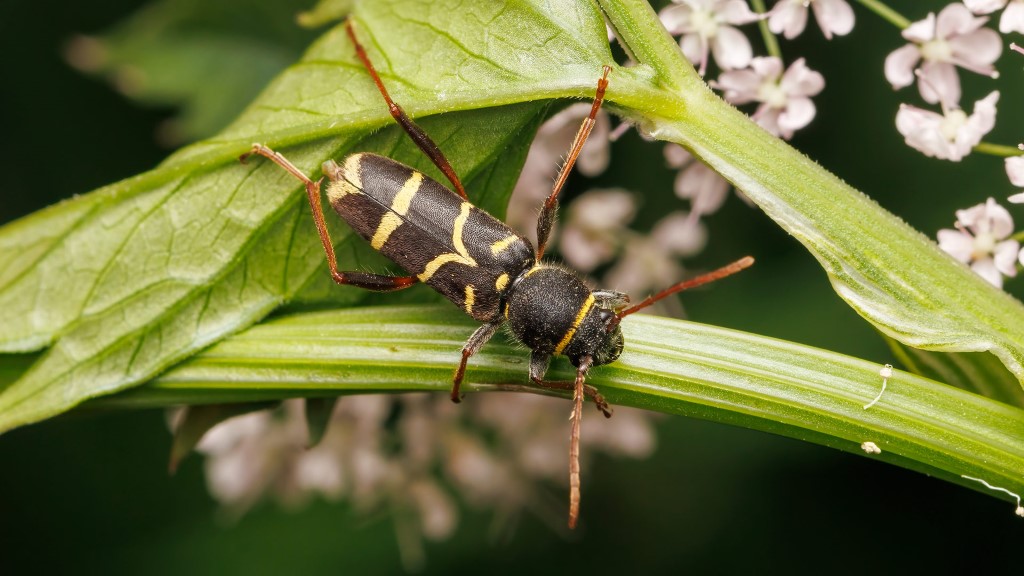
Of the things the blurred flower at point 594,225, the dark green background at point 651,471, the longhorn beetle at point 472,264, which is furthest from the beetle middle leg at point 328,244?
the dark green background at point 651,471

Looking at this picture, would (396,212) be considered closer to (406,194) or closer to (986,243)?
(406,194)

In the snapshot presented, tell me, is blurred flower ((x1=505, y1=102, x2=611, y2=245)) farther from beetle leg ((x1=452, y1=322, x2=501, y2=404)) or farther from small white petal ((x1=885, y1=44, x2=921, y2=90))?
small white petal ((x1=885, y1=44, x2=921, y2=90))

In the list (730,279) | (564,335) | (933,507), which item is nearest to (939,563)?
(933,507)

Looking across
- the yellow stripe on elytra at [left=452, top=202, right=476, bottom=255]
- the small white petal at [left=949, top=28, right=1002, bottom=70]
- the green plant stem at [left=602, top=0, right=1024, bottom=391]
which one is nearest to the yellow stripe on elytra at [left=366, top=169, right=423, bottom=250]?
the yellow stripe on elytra at [left=452, top=202, right=476, bottom=255]

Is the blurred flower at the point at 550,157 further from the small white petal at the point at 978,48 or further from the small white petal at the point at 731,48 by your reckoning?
the small white petal at the point at 978,48

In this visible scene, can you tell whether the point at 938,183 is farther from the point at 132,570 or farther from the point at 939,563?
the point at 132,570
